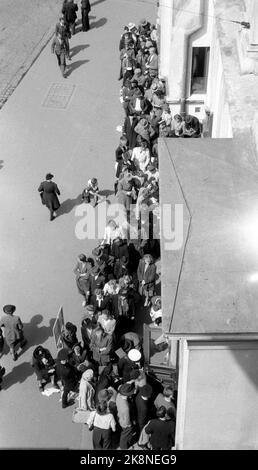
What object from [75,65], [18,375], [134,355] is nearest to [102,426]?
[134,355]

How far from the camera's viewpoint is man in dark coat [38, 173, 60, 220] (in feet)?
52.5

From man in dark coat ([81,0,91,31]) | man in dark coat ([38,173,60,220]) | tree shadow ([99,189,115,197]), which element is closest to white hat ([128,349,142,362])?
man in dark coat ([38,173,60,220])

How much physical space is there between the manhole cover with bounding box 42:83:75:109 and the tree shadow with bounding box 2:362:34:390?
1061 cm

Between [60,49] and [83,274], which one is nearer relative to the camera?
[83,274]

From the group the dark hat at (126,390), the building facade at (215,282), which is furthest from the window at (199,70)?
the dark hat at (126,390)

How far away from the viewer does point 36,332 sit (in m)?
13.8

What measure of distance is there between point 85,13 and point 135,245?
45.0 feet

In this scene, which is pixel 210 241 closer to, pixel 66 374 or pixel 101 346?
pixel 101 346

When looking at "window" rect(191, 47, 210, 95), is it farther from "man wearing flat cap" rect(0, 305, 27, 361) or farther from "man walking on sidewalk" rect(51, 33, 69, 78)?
"man wearing flat cap" rect(0, 305, 27, 361)

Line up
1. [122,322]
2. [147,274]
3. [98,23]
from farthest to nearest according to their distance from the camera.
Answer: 1. [98,23]
2. [147,274]
3. [122,322]

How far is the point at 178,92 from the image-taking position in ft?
62.6

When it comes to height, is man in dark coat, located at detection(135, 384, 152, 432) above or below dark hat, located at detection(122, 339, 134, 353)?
below

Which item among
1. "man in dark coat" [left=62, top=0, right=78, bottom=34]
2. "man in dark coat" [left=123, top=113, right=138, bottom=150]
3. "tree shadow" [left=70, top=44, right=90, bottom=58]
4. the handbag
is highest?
"man in dark coat" [left=62, top=0, right=78, bottom=34]

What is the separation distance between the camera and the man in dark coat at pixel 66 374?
11.7 metres
